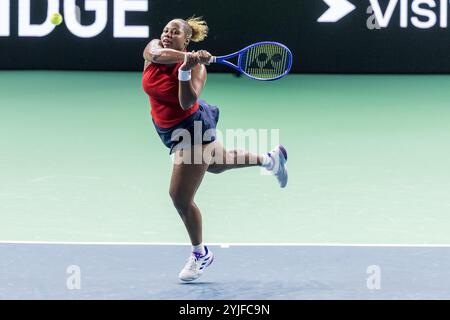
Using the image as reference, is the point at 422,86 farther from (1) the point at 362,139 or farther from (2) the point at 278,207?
(2) the point at 278,207

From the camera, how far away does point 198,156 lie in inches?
289

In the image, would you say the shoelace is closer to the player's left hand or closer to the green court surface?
the green court surface

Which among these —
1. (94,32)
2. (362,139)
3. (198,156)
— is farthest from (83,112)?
(198,156)

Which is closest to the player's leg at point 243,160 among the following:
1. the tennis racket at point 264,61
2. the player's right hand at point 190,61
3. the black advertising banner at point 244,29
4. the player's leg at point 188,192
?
the player's leg at point 188,192

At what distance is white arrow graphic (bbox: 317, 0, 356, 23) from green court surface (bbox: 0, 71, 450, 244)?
0.85m

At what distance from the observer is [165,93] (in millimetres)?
7320

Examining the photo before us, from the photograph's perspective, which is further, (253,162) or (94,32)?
(94,32)

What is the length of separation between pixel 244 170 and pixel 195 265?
3.49 m

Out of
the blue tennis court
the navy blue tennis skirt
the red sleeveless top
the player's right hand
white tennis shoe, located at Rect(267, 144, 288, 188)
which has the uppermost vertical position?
the player's right hand

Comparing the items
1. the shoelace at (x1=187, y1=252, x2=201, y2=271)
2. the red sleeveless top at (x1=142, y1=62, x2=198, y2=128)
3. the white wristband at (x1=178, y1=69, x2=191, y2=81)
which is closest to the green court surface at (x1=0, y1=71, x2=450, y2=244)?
the shoelace at (x1=187, y1=252, x2=201, y2=271)

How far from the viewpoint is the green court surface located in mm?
8859

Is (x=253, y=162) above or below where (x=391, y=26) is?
below

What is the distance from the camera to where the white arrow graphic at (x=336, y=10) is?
50.9 feet
